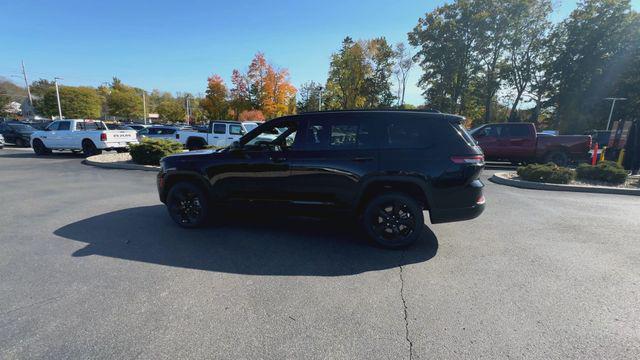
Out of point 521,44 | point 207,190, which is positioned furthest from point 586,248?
point 521,44

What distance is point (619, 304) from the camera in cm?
305

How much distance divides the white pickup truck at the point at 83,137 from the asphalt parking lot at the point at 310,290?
10601 millimetres

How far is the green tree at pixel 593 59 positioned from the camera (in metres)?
32.9

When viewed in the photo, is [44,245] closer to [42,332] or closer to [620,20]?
[42,332]

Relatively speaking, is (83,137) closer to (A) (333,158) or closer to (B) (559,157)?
(A) (333,158)

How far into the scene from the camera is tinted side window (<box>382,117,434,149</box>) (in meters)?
4.23

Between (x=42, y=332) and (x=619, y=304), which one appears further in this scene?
(x=619, y=304)

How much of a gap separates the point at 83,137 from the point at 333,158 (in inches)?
635

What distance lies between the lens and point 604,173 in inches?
372

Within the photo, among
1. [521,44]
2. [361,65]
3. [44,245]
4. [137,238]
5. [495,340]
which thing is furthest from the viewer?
[361,65]

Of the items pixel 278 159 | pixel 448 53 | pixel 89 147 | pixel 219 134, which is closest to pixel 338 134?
pixel 278 159

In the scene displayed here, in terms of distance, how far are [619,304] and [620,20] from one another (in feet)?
152

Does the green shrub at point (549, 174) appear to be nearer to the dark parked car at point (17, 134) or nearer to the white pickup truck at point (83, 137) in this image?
the white pickup truck at point (83, 137)

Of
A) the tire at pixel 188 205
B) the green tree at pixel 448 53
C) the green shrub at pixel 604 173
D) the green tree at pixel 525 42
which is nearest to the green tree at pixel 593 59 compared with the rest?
the green tree at pixel 525 42
